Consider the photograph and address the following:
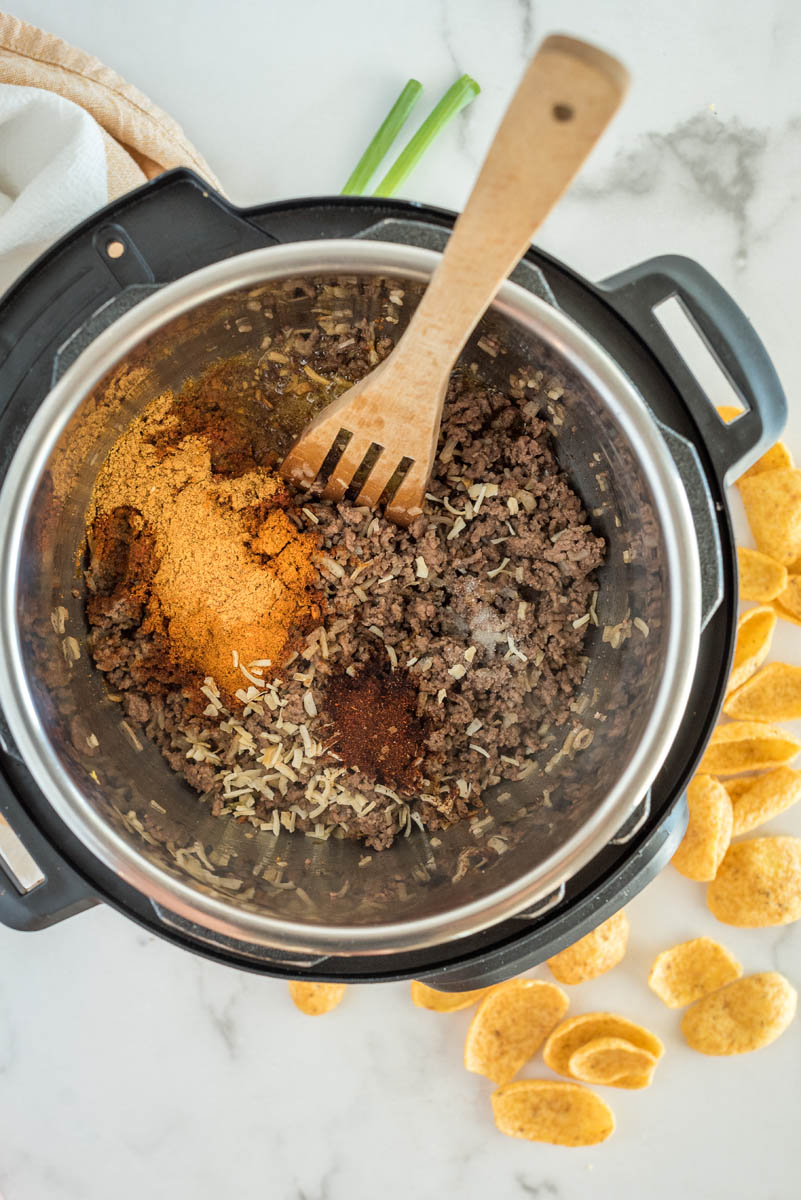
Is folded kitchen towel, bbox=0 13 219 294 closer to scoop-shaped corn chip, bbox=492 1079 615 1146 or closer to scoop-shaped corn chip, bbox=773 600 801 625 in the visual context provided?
scoop-shaped corn chip, bbox=773 600 801 625

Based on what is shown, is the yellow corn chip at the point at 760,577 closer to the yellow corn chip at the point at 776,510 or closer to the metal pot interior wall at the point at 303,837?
the yellow corn chip at the point at 776,510

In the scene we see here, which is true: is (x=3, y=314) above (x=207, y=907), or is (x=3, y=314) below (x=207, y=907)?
above

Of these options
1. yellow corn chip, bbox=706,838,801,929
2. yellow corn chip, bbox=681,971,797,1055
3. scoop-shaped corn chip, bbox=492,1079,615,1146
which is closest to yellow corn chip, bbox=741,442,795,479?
yellow corn chip, bbox=706,838,801,929

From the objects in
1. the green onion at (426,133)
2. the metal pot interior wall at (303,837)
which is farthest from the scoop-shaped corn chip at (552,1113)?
the green onion at (426,133)

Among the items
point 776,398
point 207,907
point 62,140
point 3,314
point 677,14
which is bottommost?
point 207,907

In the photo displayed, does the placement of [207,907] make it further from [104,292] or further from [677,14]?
[677,14]

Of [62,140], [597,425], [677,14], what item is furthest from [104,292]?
[677,14]

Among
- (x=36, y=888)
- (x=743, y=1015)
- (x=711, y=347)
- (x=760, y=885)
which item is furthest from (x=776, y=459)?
(x=36, y=888)
